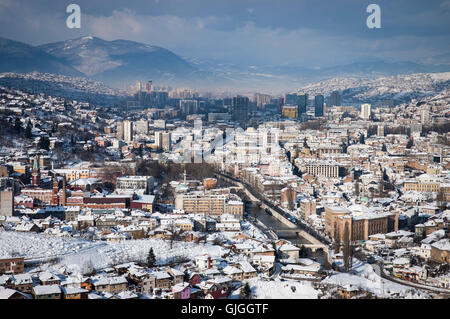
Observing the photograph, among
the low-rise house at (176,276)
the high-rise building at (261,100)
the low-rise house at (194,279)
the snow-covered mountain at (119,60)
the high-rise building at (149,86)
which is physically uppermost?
the snow-covered mountain at (119,60)

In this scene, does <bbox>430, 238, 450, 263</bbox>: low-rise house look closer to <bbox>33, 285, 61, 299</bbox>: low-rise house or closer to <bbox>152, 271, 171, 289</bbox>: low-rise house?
<bbox>152, 271, 171, 289</bbox>: low-rise house

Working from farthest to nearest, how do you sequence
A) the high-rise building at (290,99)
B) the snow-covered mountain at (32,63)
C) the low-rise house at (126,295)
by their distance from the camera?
the high-rise building at (290,99), the snow-covered mountain at (32,63), the low-rise house at (126,295)

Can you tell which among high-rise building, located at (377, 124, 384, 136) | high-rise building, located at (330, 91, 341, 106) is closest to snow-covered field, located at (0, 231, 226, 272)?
high-rise building, located at (377, 124, 384, 136)

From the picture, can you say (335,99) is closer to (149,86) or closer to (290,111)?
(290,111)

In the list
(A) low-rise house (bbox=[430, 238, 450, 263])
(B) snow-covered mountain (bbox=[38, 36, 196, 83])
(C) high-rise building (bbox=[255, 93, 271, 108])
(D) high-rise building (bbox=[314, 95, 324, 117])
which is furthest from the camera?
(D) high-rise building (bbox=[314, 95, 324, 117])

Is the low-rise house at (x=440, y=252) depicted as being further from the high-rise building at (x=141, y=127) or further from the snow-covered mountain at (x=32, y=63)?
the high-rise building at (x=141, y=127)

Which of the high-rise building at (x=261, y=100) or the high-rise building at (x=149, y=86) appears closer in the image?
the high-rise building at (x=149, y=86)

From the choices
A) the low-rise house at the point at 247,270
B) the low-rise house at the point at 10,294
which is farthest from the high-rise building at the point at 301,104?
the low-rise house at the point at 10,294
